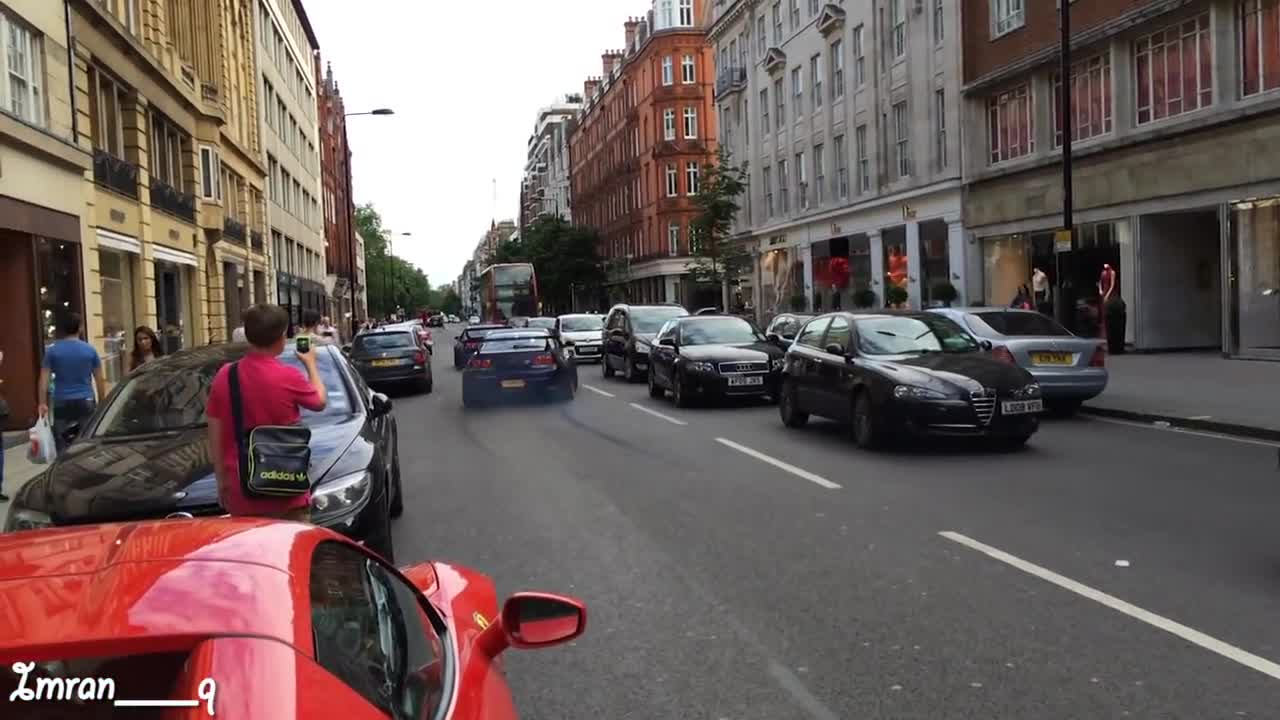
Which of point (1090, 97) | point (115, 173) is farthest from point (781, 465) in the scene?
point (1090, 97)

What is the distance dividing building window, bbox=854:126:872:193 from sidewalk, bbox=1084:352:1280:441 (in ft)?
59.5

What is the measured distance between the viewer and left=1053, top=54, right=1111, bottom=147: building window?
2691 cm

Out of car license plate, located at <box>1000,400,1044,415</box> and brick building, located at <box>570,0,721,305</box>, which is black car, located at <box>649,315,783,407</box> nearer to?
car license plate, located at <box>1000,400,1044,415</box>

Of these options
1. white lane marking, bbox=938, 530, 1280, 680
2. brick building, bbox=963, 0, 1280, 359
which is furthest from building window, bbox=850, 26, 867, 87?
white lane marking, bbox=938, 530, 1280, 680

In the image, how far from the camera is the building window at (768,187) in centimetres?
5130

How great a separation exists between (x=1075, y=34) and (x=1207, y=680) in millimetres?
25772

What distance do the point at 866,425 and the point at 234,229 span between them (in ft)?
101

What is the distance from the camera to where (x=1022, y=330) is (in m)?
15.5

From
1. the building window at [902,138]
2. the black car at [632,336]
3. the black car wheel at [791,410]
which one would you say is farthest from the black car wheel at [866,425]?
the building window at [902,138]

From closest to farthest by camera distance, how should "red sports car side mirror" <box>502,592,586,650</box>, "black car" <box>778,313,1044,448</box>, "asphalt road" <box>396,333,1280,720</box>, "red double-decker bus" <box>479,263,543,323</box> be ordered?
1. "red sports car side mirror" <box>502,592,586,650</box>
2. "asphalt road" <box>396,333,1280,720</box>
3. "black car" <box>778,313,1044,448</box>
4. "red double-decker bus" <box>479,263,543,323</box>

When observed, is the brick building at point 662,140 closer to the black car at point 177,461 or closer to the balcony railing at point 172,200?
the balcony railing at point 172,200

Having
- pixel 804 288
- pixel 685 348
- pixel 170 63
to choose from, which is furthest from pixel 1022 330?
pixel 804 288

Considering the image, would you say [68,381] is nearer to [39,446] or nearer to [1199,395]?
[39,446]

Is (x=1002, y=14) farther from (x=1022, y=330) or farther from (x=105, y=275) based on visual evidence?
(x=105, y=275)
